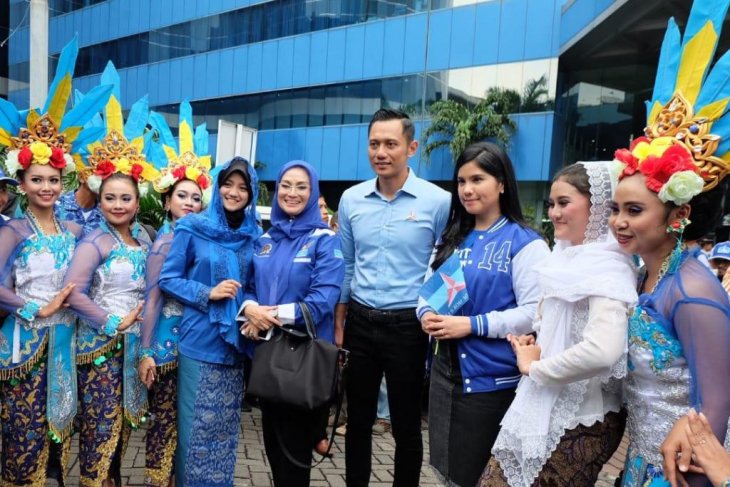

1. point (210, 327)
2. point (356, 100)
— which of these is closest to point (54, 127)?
point (210, 327)

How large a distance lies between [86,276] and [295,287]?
1139 millimetres

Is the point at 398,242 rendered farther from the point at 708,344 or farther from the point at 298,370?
the point at 708,344

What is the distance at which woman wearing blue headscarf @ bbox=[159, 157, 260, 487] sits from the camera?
289cm

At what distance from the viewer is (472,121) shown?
14.9 meters

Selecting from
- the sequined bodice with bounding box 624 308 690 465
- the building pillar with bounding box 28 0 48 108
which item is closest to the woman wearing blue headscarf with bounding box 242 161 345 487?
the sequined bodice with bounding box 624 308 690 465

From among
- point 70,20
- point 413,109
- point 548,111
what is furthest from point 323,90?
point 70,20

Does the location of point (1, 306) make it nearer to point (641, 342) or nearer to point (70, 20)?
point (641, 342)

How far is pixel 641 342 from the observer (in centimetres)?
179

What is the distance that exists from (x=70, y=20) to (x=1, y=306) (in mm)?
27419

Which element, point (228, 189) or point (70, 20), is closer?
point (228, 189)

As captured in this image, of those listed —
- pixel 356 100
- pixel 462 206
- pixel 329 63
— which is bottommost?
pixel 462 206

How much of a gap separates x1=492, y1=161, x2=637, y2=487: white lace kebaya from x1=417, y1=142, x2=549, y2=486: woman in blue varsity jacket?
0.34 metres

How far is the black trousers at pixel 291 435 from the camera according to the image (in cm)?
282

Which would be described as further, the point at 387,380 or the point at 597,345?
the point at 387,380
